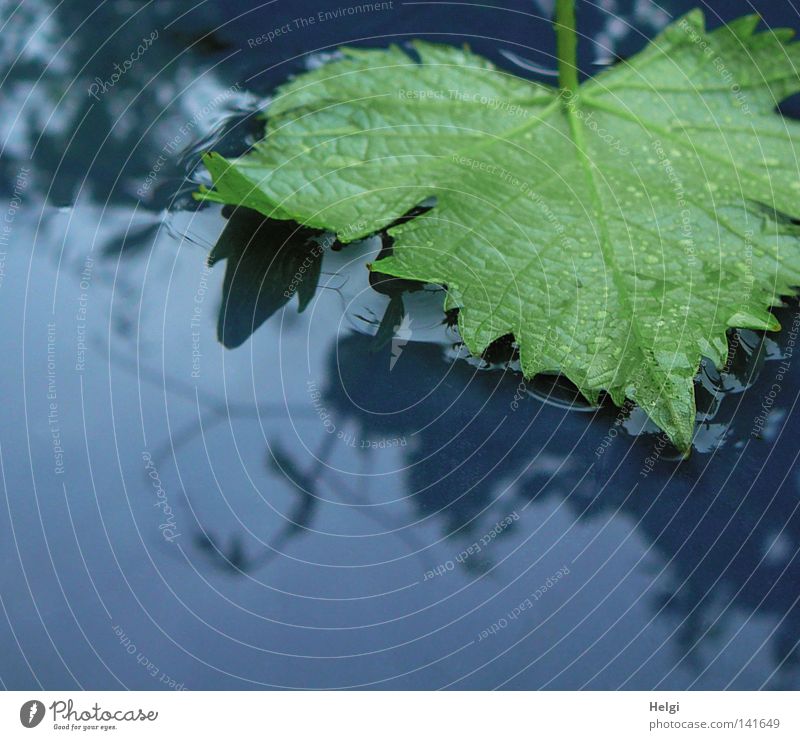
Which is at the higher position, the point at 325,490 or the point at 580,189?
the point at 580,189

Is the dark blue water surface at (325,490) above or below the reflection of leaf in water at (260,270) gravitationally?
below
